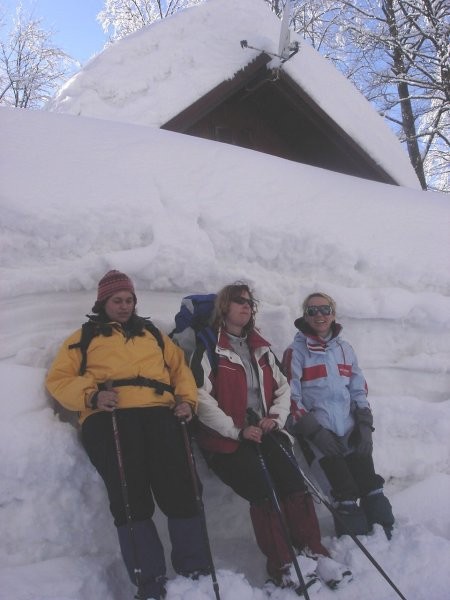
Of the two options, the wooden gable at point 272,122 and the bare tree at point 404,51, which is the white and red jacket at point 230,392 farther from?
the bare tree at point 404,51

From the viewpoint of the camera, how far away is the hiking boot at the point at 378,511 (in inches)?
125

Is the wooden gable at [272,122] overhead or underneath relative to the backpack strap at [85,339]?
overhead

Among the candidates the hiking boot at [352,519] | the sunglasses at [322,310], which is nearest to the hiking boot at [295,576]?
the hiking boot at [352,519]

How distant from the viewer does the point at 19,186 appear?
3.92 metres

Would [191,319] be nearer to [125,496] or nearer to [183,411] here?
[183,411]

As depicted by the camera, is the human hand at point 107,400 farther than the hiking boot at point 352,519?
No

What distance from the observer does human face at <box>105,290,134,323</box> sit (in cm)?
329

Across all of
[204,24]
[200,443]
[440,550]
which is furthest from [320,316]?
[204,24]

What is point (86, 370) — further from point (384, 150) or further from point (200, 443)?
point (384, 150)

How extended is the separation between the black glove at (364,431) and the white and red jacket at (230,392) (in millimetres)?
587

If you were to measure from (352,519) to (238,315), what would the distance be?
1493 millimetres

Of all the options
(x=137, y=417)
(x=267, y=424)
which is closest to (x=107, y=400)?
(x=137, y=417)

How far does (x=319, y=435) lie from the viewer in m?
3.38

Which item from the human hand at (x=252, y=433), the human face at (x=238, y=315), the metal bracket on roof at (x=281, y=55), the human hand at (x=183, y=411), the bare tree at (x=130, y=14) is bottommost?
the human hand at (x=252, y=433)
